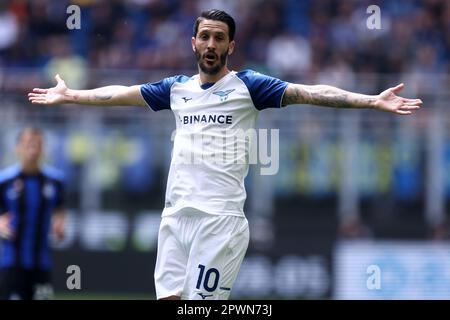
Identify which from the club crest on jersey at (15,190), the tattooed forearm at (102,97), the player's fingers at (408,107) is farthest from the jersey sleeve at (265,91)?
the club crest on jersey at (15,190)

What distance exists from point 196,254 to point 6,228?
4334mm

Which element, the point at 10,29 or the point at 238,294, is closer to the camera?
the point at 238,294

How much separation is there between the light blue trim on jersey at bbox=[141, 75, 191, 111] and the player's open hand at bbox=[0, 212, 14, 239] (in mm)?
3834

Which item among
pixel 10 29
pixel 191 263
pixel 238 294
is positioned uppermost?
pixel 10 29

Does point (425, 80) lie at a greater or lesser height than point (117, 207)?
greater

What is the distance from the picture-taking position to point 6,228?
39.6 ft

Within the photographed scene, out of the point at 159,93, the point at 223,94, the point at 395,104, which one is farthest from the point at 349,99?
the point at 159,93

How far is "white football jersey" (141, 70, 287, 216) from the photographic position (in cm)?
836

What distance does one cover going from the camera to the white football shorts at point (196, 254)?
827 centimetres

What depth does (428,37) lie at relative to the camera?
880 inches

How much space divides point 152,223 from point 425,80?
526 centimetres

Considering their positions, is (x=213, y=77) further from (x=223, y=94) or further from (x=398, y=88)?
(x=398, y=88)
